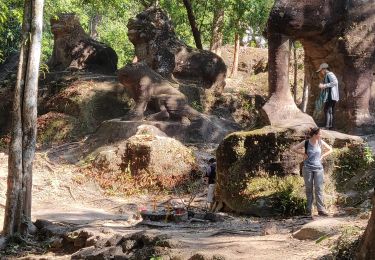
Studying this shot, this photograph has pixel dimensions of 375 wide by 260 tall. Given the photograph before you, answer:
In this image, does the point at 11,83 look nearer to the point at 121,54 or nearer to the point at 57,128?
the point at 57,128

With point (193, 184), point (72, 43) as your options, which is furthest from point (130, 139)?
point (72, 43)

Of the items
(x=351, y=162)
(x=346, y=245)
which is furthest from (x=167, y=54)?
(x=346, y=245)

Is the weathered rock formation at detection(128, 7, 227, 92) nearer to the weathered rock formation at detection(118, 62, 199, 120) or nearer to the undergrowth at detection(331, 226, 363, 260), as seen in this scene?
the weathered rock formation at detection(118, 62, 199, 120)

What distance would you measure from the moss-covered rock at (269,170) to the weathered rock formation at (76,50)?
487 inches

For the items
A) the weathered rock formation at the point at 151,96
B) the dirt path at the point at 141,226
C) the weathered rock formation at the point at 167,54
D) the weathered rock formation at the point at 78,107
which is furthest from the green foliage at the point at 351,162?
the weathered rock formation at the point at 78,107

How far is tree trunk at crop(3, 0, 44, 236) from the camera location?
9180 millimetres

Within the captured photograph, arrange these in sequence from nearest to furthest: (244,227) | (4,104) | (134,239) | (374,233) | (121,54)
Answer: (374,233) → (134,239) → (244,227) → (4,104) → (121,54)

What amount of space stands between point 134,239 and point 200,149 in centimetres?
881

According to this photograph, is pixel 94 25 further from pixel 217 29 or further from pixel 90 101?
pixel 90 101

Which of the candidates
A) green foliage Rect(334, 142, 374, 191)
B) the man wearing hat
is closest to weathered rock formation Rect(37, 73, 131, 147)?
the man wearing hat

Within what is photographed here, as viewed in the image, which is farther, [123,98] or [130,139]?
[123,98]

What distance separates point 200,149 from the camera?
1585cm

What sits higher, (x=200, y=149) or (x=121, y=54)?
(x=121, y=54)

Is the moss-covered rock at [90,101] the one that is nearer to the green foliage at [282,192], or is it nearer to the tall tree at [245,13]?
the tall tree at [245,13]
